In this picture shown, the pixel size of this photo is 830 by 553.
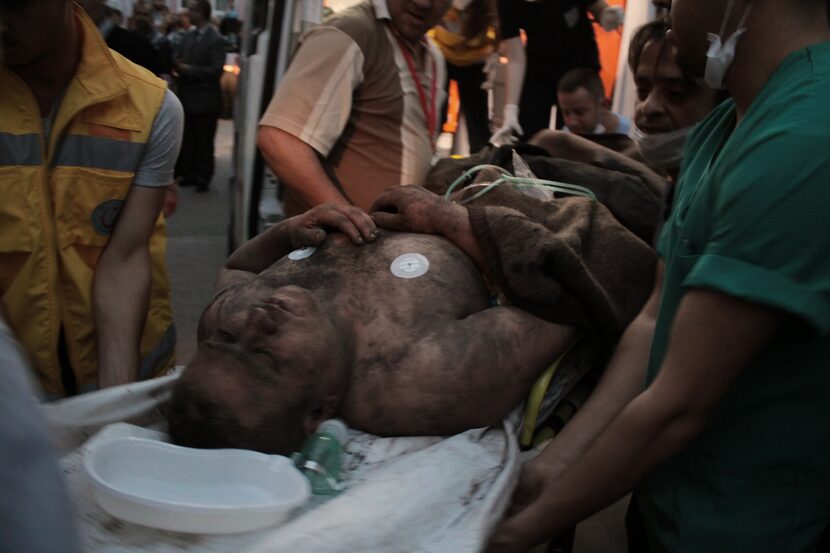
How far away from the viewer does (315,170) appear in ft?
10.0

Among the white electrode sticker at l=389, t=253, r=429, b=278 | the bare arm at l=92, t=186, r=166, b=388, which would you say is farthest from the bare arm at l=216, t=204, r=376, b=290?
the bare arm at l=92, t=186, r=166, b=388

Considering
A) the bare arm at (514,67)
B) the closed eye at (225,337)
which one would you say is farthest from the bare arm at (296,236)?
the bare arm at (514,67)

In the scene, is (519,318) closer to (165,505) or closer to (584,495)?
(584,495)

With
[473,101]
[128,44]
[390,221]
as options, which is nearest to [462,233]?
[390,221]

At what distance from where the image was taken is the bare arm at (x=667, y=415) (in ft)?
4.69

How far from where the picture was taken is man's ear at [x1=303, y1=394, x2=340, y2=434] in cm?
197

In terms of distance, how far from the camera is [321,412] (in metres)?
2.01

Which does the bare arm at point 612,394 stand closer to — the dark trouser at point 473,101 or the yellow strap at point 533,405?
the yellow strap at point 533,405

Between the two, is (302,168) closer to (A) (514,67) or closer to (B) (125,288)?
(B) (125,288)

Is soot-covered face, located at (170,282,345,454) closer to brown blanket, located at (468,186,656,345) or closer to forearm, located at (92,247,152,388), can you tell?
forearm, located at (92,247,152,388)

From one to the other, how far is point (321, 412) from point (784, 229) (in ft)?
3.67

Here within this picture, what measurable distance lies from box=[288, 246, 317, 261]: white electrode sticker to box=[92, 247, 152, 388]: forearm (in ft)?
1.39

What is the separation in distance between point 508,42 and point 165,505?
428 centimetres

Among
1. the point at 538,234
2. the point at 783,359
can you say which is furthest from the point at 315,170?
the point at 783,359
